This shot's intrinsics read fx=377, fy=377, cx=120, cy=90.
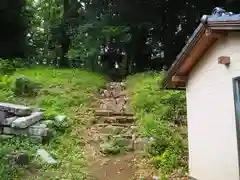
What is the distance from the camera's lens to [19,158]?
7863mm

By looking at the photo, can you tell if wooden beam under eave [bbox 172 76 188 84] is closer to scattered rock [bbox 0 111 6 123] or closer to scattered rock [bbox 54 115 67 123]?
scattered rock [bbox 54 115 67 123]

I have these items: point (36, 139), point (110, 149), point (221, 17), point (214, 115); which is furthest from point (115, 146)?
point (221, 17)

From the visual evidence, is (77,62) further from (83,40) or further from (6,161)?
(6,161)

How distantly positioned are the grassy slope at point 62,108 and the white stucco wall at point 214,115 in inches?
102

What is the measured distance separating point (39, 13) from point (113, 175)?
18.7 meters

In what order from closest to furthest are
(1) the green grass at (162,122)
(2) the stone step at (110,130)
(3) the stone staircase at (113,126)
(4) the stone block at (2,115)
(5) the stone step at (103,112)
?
1. (1) the green grass at (162,122)
2. (3) the stone staircase at (113,126)
3. (4) the stone block at (2,115)
4. (2) the stone step at (110,130)
5. (5) the stone step at (103,112)

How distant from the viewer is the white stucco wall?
5.97 meters

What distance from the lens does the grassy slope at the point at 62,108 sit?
314 inches

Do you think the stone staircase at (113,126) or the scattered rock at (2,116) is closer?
the stone staircase at (113,126)

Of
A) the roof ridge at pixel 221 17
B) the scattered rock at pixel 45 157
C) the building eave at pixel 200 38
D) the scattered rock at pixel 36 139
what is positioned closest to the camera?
the roof ridge at pixel 221 17

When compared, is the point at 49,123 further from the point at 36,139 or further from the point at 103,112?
the point at 103,112

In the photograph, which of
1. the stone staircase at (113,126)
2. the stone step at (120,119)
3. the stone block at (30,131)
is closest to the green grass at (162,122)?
the stone step at (120,119)

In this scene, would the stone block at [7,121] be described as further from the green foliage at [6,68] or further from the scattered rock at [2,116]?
the green foliage at [6,68]

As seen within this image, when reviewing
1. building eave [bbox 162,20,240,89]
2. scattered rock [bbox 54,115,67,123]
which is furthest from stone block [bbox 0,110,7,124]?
building eave [bbox 162,20,240,89]
